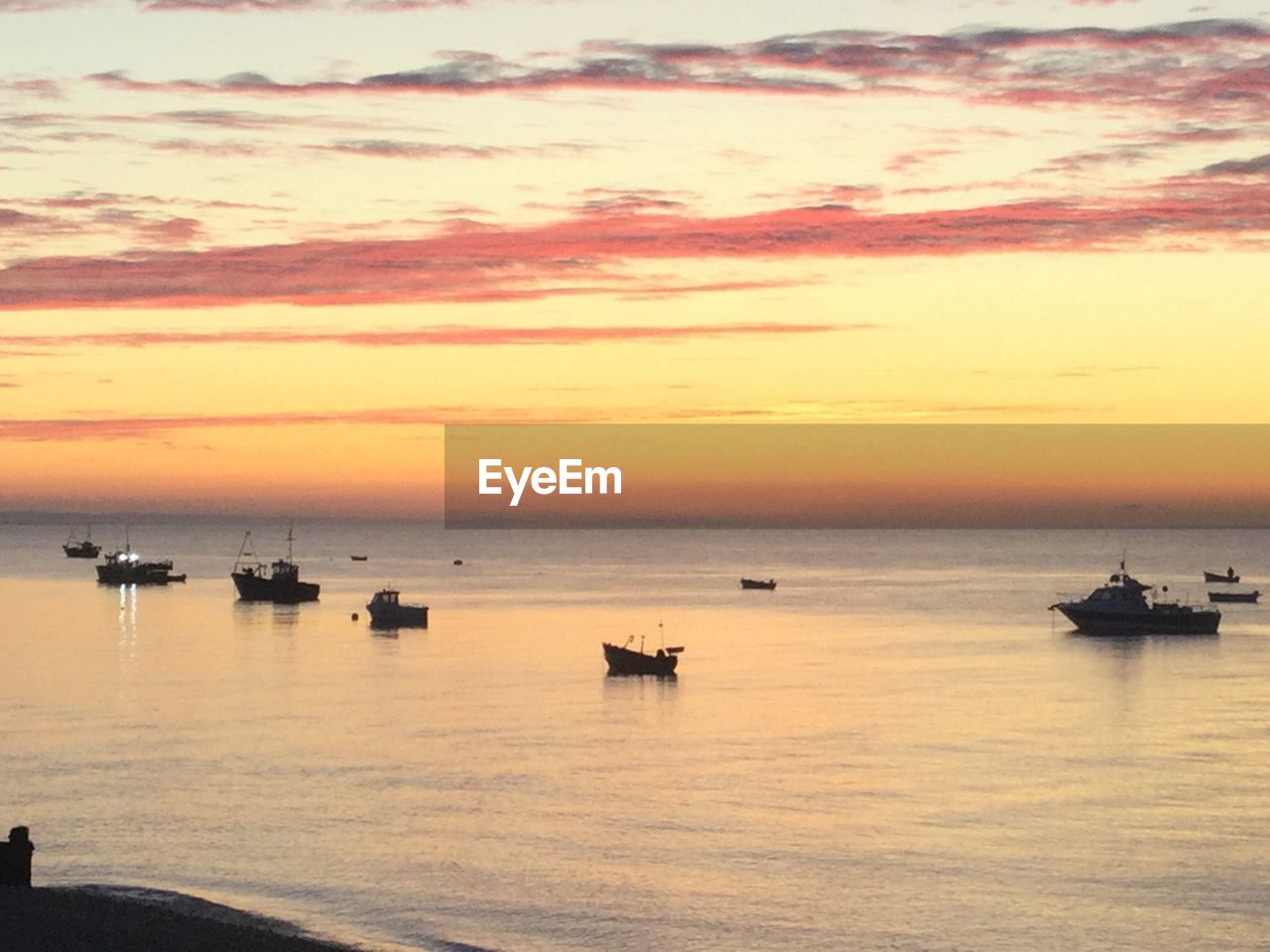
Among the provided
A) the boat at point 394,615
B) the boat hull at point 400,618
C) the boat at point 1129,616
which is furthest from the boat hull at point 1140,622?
the boat at point 394,615

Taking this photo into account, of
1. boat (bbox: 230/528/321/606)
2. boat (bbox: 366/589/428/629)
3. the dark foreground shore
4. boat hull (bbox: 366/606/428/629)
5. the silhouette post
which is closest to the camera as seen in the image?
the dark foreground shore

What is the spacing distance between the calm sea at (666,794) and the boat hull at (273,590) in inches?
2393

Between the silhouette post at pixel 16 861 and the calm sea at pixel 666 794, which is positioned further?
the calm sea at pixel 666 794

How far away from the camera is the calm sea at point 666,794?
41531 mm

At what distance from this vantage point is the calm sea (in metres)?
41.5

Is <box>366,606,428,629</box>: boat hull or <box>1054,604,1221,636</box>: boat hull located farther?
<box>366,606,428,629</box>: boat hull

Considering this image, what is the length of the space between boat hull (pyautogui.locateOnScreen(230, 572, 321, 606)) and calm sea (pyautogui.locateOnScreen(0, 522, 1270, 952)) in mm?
60778

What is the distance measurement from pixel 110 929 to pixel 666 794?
29165mm

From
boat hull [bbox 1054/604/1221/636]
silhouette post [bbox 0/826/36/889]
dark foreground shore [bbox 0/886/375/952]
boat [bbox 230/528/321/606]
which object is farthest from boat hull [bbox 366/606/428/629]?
silhouette post [bbox 0/826/36/889]

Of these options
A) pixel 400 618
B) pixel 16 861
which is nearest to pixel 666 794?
pixel 16 861

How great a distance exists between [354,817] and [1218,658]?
276ft

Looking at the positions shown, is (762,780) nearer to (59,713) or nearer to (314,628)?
(59,713)

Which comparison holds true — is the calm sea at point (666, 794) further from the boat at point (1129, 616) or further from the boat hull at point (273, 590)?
the boat hull at point (273, 590)

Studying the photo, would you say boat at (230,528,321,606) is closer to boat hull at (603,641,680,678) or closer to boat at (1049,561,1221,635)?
boat hull at (603,641,680,678)
